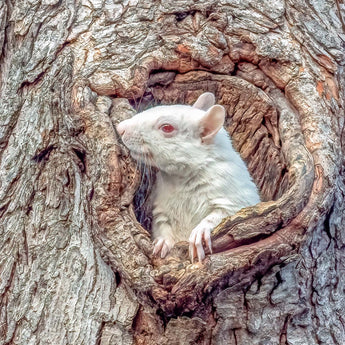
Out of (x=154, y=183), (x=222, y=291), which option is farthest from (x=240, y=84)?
(x=222, y=291)

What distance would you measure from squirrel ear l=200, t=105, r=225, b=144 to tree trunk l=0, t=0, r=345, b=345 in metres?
0.22

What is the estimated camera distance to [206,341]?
2.67 metres

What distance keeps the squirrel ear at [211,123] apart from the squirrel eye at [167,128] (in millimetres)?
171

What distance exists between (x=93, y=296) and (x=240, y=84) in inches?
55.9

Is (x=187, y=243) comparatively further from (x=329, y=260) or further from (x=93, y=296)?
(x=329, y=260)

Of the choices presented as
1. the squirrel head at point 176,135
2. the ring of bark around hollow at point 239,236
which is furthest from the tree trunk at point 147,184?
the squirrel head at point 176,135

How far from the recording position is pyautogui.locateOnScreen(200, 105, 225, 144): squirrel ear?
345 centimetres

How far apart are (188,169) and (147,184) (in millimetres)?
310

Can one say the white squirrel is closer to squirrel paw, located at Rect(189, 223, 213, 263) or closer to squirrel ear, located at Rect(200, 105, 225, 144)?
squirrel ear, located at Rect(200, 105, 225, 144)

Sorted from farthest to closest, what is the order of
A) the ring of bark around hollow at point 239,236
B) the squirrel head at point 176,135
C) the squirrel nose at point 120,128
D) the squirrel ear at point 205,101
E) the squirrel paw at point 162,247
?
the squirrel ear at point 205,101
the squirrel head at point 176,135
the squirrel nose at point 120,128
the squirrel paw at point 162,247
the ring of bark around hollow at point 239,236

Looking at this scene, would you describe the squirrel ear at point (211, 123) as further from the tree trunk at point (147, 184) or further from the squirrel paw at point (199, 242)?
the squirrel paw at point (199, 242)

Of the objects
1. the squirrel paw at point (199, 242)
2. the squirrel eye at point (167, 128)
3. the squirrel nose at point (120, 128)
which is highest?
the squirrel nose at point (120, 128)

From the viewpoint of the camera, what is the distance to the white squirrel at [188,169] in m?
3.45

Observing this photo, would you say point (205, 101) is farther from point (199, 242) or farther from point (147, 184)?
point (199, 242)
